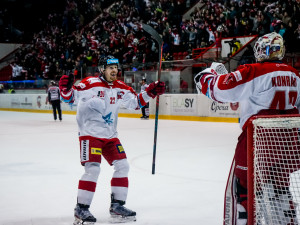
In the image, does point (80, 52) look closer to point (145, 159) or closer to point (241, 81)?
point (145, 159)

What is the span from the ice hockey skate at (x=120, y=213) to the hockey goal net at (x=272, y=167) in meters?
1.40

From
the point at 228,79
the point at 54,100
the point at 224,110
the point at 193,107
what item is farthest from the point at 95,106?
the point at 54,100

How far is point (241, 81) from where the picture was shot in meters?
2.37

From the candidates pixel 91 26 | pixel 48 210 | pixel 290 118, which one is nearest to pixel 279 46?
pixel 290 118

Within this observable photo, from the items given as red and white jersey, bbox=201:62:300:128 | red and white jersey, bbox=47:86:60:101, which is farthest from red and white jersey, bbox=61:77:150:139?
red and white jersey, bbox=47:86:60:101

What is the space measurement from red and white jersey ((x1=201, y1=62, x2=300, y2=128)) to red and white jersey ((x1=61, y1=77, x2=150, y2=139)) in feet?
4.39

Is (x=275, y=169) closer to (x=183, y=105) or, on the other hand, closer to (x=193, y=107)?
(x=193, y=107)

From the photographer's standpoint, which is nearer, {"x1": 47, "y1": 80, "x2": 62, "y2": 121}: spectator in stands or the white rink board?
the white rink board

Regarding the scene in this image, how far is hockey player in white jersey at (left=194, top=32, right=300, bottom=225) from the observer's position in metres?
2.38

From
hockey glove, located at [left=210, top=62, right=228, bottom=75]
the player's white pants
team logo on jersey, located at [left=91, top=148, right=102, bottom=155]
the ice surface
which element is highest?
hockey glove, located at [left=210, top=62, right=228, bottom=75]

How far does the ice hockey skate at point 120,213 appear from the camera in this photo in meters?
3.48

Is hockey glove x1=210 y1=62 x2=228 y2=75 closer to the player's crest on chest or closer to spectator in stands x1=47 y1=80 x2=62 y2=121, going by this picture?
the player's crest on chest

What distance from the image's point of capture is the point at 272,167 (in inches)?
Result: 91.9

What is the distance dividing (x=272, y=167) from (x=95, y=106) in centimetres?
167
